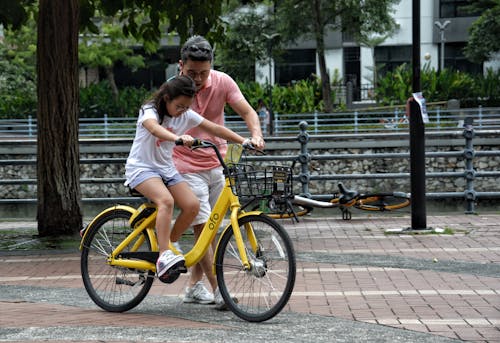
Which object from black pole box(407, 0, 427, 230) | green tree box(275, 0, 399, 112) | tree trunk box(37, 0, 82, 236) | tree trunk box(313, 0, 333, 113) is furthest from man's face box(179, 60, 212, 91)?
tree trunk box(313, 0, 333, 113)

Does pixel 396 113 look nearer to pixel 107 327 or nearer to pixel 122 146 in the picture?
pixel 122 146

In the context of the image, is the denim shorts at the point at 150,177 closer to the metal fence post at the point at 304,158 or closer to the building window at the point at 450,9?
the metal fence post at the point at 304,158

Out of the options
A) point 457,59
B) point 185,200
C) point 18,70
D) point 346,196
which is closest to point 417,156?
point 346,196

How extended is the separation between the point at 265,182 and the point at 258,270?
0.56 metres

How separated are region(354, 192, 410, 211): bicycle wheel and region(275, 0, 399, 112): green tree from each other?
24880 millimetres

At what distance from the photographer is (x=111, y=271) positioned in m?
7.09

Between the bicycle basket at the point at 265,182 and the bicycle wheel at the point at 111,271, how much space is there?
87 cm

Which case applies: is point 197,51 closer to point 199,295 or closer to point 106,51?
point 199,295

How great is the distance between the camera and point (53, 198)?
11680mm

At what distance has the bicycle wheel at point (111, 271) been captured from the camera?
22.9 ft

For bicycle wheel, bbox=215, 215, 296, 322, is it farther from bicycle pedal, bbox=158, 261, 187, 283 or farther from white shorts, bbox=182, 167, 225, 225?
white shorts, bbox=182, 167, 225, 225

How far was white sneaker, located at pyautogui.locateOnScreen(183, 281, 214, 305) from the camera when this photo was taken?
718cm

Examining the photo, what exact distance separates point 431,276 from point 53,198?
16.2 feet

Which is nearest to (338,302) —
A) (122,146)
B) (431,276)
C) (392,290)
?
(392,290)
